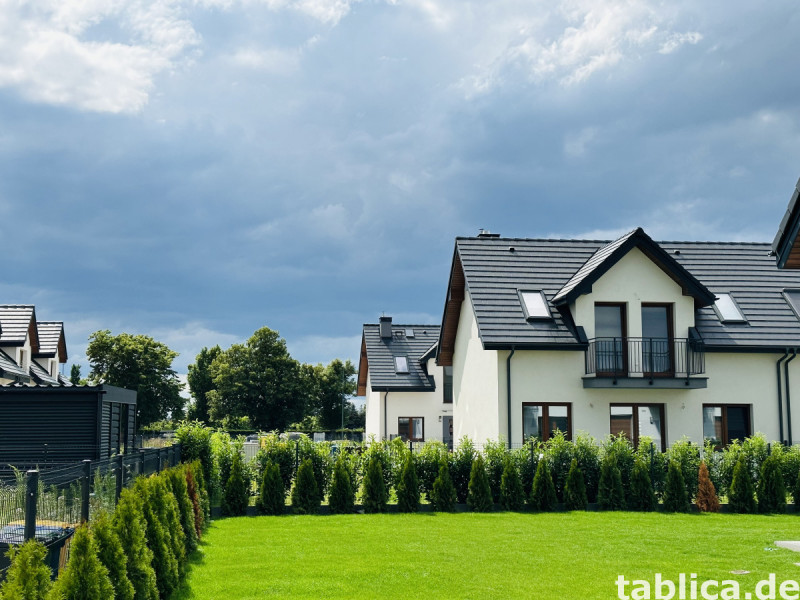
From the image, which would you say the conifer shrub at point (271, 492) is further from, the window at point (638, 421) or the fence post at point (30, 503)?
the fence post at point (30, 503)

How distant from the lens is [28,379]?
992 inches

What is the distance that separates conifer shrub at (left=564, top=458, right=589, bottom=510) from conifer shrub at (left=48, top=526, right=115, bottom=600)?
12.4 metres

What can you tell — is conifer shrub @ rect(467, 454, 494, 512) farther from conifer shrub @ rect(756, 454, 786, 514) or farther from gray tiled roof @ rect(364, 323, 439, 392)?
gray tiled roof @ rect(364, 323, 439, 392)

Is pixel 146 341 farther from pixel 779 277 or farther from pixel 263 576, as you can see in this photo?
pixel 263 576

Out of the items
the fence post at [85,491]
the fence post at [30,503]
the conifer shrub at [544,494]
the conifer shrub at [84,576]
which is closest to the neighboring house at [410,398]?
the conifer shrub at [544,494]

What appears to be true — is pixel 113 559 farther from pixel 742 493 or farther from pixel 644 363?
pixel 644 363

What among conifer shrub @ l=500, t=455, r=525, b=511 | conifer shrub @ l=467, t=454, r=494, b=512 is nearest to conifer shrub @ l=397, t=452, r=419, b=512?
conifer shrub @ l=467, t=454, r=494, b=512

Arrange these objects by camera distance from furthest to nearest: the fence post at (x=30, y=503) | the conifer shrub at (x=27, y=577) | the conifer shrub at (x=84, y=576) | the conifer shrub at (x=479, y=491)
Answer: the conifer shrub at (x=479, y=491) → the fence post at (x=30, y=503) → the conifer shrub at (x=84, y=576) → the conifer shrub at (x=27, y=577)

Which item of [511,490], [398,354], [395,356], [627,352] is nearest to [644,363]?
[627,352]

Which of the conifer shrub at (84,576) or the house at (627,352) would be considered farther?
the house at (627,352)

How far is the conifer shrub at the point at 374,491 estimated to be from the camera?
16781 millimetres

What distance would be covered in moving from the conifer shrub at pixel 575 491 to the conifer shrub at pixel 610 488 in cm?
38

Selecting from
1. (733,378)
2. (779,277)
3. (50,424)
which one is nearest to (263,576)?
(50,424)

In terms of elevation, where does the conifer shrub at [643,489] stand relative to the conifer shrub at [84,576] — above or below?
below
